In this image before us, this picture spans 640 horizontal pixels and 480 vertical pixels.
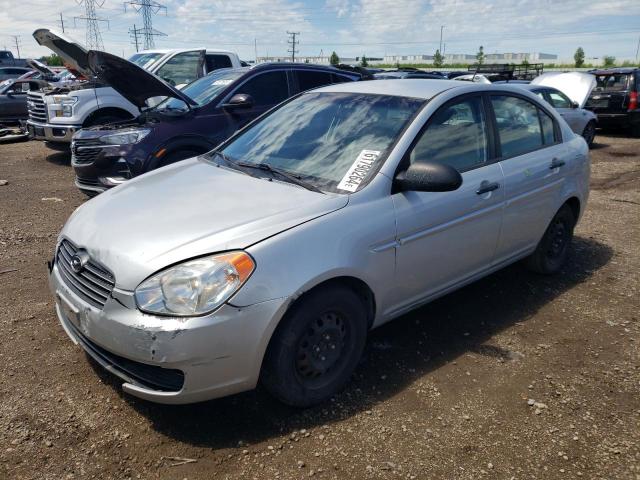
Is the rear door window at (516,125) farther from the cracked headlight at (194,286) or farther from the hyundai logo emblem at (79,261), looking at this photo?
the hyundai logo emblem at (79,261)

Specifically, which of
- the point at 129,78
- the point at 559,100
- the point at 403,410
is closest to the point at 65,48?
the point at 129,78

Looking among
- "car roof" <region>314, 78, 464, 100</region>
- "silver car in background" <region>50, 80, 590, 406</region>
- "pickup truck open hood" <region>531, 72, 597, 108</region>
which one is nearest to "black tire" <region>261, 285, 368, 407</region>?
"silver car in background" <region>50, 80, 590, 406</region>

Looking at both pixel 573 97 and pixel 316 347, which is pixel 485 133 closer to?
pixel 316 347

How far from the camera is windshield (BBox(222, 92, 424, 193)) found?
310cm

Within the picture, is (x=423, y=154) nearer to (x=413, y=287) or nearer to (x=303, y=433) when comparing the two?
(x=413, y=287)

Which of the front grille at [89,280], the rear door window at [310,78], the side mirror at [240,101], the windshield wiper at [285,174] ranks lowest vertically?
the front grille at [89,280]

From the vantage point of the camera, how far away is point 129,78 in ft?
19.7

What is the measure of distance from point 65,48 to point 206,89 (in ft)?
7.06

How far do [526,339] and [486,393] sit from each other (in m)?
0.80

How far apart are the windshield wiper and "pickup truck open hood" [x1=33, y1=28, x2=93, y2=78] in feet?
13.8

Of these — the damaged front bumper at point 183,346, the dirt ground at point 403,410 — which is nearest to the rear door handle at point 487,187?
the dirt ground at point 403,410

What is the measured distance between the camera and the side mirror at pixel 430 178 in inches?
114

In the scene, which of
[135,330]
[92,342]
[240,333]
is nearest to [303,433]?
[240,333]

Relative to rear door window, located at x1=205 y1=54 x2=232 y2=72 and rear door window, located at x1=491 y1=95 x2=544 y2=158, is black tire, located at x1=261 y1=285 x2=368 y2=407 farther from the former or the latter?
rear door window, located at x1=205 y1=54 x2=232 y2=72
